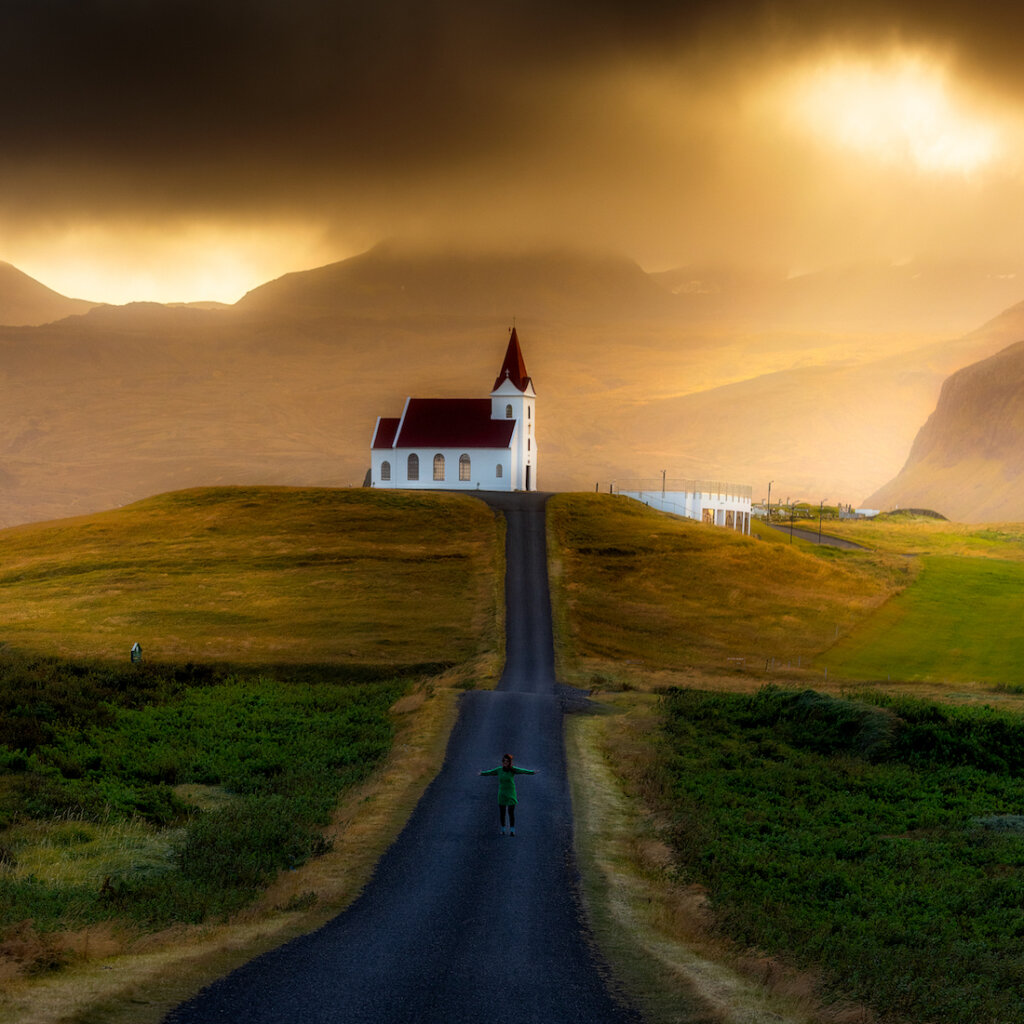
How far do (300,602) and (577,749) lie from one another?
129 ft

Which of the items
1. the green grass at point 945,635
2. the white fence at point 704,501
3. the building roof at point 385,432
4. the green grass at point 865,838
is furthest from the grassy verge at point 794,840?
the building roof at point 385,432

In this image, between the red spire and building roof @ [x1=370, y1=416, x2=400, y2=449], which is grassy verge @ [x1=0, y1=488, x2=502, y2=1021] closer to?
building roof @ [x1=370, y1=416, x2=400, y2=449]

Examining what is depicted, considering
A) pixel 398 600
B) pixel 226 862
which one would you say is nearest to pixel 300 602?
pixel 398 600

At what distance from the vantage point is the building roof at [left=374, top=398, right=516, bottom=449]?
111 meters

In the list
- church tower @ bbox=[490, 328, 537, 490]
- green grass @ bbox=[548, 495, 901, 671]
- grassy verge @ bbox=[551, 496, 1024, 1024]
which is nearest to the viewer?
grassy verge @ bbox=[551, 496, 1024, 1024]

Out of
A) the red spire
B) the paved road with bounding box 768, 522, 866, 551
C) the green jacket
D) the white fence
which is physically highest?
the red spire

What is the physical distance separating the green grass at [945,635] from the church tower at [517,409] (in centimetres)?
3830

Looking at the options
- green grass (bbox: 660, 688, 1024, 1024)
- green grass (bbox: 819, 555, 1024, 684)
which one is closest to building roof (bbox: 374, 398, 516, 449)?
green grass (bbox: 819, 555, 1024, 684)

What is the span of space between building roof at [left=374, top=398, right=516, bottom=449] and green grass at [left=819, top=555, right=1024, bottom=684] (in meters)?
40.8

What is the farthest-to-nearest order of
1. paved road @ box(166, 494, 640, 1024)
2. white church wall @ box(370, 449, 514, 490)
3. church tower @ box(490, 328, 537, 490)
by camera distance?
church tower @ box(490, 328, 537, 490)
white church wall @ box(370, 449, 514, 490)
paved road @ box(166, 494, 640, 1024)

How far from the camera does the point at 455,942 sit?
1877 cm

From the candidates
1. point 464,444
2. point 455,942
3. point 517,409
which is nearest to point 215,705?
point 455,942

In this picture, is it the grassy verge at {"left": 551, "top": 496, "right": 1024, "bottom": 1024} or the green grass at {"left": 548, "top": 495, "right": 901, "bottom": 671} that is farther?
the green grass at {"left": 548, "top": 495, "right": 901, "bottom": 671}

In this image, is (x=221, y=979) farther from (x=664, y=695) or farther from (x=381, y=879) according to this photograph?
(x=664, y=695)
